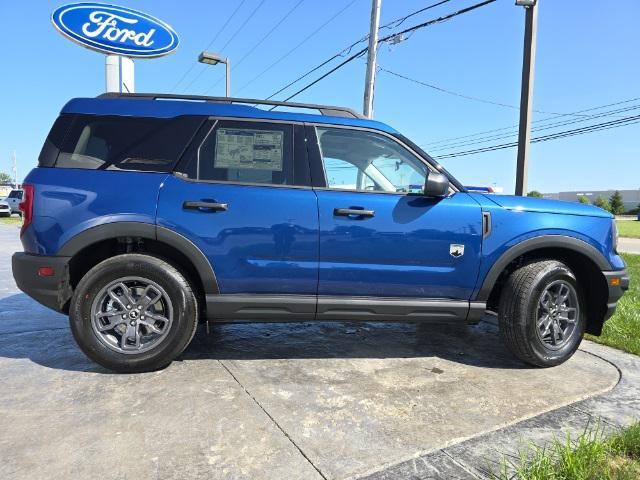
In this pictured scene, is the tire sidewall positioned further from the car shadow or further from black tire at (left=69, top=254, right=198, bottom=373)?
black tire at (left=69, top=254, right=198, bottom=373)

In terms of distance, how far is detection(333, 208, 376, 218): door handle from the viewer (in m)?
3.44

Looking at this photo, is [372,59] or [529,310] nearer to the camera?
[529,310]

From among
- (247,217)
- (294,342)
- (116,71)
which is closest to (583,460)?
(247,217)

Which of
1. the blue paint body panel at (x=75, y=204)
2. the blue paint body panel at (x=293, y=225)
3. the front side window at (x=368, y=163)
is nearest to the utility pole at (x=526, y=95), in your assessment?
the blue paint body panel at (x=293, y=225)

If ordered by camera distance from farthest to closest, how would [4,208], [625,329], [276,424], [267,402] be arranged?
[4,208]
[625,329]
[267,402]
[276,424]

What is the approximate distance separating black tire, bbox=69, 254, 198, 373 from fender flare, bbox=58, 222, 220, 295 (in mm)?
170

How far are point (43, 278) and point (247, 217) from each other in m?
1.49

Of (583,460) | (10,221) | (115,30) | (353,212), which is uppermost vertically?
(115,30)

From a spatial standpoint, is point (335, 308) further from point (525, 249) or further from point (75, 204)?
point (75, 204)

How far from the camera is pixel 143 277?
3.37 m

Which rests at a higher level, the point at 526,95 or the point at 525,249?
the point at 526,95

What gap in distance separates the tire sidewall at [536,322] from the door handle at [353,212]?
141 centimetres

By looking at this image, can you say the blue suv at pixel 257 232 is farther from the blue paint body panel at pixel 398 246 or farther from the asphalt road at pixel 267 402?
the asphalt road at pixel 267 402

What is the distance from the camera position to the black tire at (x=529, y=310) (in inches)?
143
